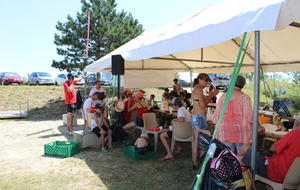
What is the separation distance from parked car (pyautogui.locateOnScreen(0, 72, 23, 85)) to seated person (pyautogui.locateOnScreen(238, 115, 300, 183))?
19.6 metres

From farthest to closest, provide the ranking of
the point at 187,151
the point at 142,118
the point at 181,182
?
the point at 142,118, the point at 187,151, the point at 181,182

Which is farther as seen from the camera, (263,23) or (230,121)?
(230,121)

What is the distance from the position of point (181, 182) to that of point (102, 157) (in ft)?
5.71

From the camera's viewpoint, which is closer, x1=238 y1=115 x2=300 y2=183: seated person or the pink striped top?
x1=238 y1=115 x2=300 y2=183: seated person

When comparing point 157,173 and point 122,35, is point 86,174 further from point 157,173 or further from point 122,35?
point 122,35

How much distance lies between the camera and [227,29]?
88.7 inches

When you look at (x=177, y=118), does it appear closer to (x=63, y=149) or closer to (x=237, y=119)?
(x=237, y=119)

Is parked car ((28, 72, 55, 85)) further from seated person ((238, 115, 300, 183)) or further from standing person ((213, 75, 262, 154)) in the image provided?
seated person ((238, 115, 300, 183))

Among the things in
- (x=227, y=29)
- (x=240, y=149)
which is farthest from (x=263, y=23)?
(x=240, y=149)

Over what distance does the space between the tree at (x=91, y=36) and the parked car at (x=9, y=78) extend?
7453 millimetres

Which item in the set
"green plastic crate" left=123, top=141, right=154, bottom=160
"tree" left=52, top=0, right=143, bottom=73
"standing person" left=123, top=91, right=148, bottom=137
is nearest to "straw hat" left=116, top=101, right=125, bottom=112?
"standing person" left=123, top=91, right=148, bottom=137

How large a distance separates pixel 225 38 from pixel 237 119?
94 centimetres

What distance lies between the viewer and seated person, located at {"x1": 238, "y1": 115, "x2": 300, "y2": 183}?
90.4 inches

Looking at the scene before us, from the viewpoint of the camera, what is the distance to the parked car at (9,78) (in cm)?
1809
